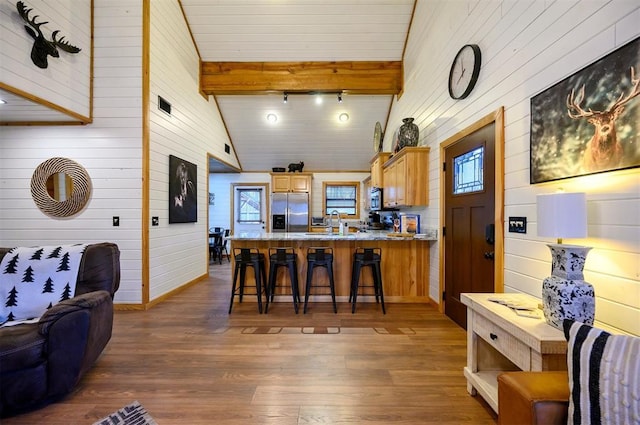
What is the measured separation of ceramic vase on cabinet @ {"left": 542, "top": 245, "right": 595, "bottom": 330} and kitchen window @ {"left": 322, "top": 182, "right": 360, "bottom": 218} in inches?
246

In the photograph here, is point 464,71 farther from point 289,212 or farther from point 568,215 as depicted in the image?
point 289,212

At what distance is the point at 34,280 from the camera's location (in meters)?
2.17

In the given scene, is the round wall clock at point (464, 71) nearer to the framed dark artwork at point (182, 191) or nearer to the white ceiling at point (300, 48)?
the white ceiling at point (300, 48)

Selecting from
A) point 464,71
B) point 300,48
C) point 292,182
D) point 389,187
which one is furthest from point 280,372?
point 292,182

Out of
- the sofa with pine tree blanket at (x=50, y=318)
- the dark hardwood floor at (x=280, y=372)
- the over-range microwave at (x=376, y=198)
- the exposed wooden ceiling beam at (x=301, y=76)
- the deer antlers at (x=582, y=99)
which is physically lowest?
the dark hardwood floor at (x=280, y=372)

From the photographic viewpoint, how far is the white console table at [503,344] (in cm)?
127

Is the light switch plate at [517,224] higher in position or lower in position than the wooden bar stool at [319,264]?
higher

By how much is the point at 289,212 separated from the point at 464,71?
505 centimetres

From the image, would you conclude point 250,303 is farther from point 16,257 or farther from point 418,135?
point 418,135

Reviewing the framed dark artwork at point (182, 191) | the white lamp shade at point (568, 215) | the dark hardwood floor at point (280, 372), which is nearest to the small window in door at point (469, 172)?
the white lamp shade at point (568, 215)

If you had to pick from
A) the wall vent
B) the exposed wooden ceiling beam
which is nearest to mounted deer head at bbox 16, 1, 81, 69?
the wall vent

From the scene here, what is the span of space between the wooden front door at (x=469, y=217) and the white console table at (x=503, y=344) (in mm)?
715

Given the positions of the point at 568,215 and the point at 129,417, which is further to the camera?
the point at 129,417

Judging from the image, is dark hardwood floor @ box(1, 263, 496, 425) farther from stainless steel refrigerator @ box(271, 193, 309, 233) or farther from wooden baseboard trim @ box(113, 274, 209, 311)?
stainless steel refrigerator @ box(271, 193, 309, 233)
